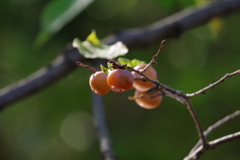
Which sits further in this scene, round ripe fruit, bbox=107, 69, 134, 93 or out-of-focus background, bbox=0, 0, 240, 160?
out-of-focus background, bbox=0, 0, 240, 160

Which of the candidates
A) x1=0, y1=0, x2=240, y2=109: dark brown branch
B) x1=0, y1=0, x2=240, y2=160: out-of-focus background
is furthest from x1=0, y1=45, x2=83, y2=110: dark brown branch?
x1=0, y1=0, x2=240, y2=160: out-of-focus background

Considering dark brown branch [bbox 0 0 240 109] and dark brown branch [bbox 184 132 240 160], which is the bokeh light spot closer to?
dark brown branch [bbox 0 0 240 109]

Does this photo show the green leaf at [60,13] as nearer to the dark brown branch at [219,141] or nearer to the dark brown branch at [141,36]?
the dark brown branch at [141,36]

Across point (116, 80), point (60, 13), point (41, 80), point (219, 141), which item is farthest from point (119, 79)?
point (41, 80)

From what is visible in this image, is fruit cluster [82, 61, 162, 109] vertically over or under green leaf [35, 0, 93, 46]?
under

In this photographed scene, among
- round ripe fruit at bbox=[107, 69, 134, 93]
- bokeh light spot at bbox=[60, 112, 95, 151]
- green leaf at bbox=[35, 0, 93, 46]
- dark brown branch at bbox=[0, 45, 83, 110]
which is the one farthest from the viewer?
bokeh light spot at bbox=[60, 112, 95, 151]

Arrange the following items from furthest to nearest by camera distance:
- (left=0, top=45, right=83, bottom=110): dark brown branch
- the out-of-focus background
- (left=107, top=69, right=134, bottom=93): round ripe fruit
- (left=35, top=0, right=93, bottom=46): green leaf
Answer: the out-of-focus background → (left=0, top=45, right=83, bottom=110): dark brown branch → (left=35, top=0, right=93, bottom=46): green leaf → (left=107, top=69, right=134, bottom=93): round ripe fruit

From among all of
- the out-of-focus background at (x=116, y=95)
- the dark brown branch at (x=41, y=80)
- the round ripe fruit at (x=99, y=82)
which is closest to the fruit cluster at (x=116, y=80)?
the round ripe fruit at (x=99, y=82)
